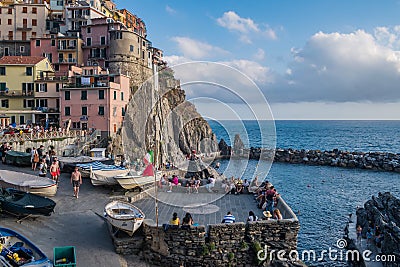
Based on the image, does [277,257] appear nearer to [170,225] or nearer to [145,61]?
[170,225]

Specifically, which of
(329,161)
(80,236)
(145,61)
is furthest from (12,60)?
(329,161)

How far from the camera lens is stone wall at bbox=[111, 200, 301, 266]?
1270 cm

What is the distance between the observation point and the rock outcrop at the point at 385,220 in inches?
631

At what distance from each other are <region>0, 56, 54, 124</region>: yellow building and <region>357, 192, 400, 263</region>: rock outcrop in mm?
37611

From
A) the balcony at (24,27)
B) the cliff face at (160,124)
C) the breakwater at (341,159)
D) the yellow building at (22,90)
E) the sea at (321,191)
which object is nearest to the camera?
the sea at (321,191)

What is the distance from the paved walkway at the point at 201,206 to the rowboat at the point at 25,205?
405cm

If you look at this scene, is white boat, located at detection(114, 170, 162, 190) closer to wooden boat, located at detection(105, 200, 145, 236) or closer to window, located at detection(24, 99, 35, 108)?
wooden boat, located at detection(105, 200, 145, 236)

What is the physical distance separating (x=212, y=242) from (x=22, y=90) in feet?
132

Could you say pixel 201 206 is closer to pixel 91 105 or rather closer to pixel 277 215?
pixel 277 215


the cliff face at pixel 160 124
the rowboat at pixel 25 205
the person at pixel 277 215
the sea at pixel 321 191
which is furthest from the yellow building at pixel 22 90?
the person at pixel 277 215

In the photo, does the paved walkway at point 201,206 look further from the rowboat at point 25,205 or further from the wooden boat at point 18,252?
the wooden boat at point 18,252

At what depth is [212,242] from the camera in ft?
41.8

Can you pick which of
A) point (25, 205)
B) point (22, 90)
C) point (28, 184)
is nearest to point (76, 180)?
point (28, 184)

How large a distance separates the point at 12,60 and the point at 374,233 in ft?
149
